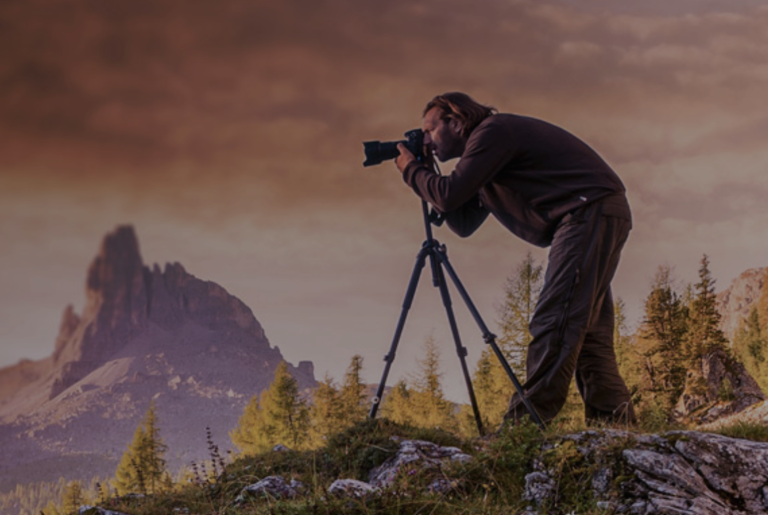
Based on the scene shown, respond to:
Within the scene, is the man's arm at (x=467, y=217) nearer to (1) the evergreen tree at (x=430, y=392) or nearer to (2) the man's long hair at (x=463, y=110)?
(2) the man's long hair at (x=463, y=110)

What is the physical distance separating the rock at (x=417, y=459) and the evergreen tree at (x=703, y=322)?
2193 centimetres

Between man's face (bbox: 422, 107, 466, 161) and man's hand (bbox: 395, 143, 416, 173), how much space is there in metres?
0.22

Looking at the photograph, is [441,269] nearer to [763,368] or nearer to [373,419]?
[373,419]

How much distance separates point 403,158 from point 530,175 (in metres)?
1.13

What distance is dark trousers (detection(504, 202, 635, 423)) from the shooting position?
511 cm

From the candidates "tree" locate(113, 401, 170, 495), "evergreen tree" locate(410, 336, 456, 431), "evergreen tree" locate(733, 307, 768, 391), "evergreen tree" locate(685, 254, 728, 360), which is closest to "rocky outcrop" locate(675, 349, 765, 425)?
"evergreen tree" locate(685, 254, 728, 360)

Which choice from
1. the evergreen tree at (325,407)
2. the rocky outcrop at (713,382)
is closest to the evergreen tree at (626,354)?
the rocky outcrop at (713,382)

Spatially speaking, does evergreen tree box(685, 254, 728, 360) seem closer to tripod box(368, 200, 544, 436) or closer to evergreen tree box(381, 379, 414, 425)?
evergreen tree box(381, 379, 414, 425)

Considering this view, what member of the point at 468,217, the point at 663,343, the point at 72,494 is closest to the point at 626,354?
the point at 663,343

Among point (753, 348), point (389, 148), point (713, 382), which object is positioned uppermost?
point (753, 348)

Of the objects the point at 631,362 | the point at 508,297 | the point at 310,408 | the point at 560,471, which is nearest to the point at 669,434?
the point at 560,471

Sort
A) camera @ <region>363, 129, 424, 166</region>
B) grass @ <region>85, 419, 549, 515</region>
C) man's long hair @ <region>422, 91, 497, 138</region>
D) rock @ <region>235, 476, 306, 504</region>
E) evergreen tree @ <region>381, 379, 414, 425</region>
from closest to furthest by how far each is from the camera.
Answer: grass @ <region>85, 419, 549, 515</region> < rock @ <region>235, 476, 306, 504</region> < man's long hair @ <region>422, 91, 497, 138</region> < camera @ <region>363, 129, 424, 166</region> < evergreen tree @ <region>381, 379, 414, 425</region>

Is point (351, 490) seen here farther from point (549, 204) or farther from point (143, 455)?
point (143, 455)

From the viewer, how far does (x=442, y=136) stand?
5.65 meters
